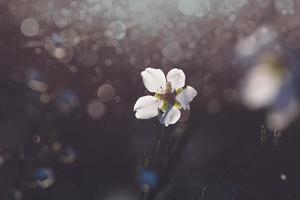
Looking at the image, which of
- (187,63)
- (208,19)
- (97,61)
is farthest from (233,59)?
(97,61)

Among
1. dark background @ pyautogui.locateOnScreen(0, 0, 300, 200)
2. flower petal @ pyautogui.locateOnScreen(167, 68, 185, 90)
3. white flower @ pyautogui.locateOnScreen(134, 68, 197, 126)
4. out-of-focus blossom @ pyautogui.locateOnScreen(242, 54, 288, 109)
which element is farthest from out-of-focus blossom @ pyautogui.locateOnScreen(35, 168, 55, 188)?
out-of-focus blossom @ pyautogui.locateOnScreen(242, 54, 288, 109)

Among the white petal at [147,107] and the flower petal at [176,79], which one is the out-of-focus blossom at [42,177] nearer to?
the white petal at [147,107]

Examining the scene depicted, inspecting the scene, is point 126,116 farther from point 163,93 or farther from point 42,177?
point 163,93

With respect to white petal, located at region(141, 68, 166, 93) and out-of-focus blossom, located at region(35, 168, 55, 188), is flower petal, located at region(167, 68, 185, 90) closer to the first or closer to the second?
white petal, located at region(141, 68, 166, 93)

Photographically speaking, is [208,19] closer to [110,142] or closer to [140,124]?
[140,124]

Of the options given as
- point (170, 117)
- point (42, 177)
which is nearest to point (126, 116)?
point (42, 177)
